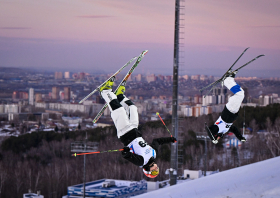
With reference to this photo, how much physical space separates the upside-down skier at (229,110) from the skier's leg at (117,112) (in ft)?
7.25

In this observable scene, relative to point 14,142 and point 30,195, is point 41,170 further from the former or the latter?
point 30,195

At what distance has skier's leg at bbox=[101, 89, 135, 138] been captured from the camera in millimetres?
8672

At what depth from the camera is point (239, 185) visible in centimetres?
1390

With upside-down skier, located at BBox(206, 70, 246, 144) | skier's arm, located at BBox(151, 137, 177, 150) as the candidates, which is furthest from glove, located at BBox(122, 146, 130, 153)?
upside-down skier, located at BBox(206, 70, 246, 144)

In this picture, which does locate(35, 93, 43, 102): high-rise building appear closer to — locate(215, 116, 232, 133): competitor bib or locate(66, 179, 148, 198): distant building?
locate(66, 179, 148, 198): distant building

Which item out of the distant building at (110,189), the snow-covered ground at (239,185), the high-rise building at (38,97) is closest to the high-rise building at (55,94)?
the high-rise building at (38,97)

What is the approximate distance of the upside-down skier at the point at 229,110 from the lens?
31.1ft

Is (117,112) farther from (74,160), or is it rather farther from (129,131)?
(74,160)

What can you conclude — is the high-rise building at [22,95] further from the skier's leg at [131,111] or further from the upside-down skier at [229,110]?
the skier's leg at [131,111]

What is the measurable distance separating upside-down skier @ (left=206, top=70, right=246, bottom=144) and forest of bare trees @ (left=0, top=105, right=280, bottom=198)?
1576 inches

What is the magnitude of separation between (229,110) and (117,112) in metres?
2.55

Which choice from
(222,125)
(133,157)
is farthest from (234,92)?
(133,157)

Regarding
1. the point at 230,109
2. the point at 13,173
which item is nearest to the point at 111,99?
the point at 230,109

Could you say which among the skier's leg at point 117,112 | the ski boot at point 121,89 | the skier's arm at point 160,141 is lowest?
the skier's arm at point 160,141
